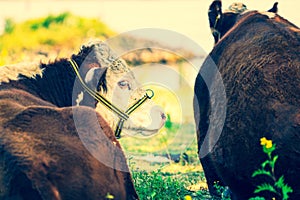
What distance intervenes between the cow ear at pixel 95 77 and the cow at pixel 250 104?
1.21 metres

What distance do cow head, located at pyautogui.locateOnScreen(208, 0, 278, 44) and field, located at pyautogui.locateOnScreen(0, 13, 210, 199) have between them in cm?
114

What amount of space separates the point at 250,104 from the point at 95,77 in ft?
5.43

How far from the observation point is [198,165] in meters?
9.94

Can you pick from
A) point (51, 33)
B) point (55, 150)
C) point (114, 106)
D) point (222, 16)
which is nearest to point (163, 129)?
point (222, 16)

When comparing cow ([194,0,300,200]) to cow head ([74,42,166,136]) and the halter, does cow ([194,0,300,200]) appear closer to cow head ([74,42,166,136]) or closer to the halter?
cow head ([74,42,166,136])

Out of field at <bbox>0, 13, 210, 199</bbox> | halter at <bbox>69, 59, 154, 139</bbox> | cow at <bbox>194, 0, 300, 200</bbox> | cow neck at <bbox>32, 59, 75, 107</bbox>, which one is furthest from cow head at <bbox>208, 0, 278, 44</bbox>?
cow neck at <bbox>32, 59, 75, 107</bbox>

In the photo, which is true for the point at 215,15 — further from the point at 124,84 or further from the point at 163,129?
the point at 163,129

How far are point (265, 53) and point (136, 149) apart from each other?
5206 millimetres

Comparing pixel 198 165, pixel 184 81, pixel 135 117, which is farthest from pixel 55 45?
pixel 135 117

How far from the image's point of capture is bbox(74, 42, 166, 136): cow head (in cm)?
707

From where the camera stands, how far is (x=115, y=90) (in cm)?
732

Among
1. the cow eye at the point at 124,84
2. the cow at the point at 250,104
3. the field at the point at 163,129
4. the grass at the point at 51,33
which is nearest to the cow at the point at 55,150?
the cow eye at the point at 124,84

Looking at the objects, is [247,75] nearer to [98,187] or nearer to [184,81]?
[98,187]

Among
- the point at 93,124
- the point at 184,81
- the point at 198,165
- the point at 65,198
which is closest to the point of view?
the point at 65,198
